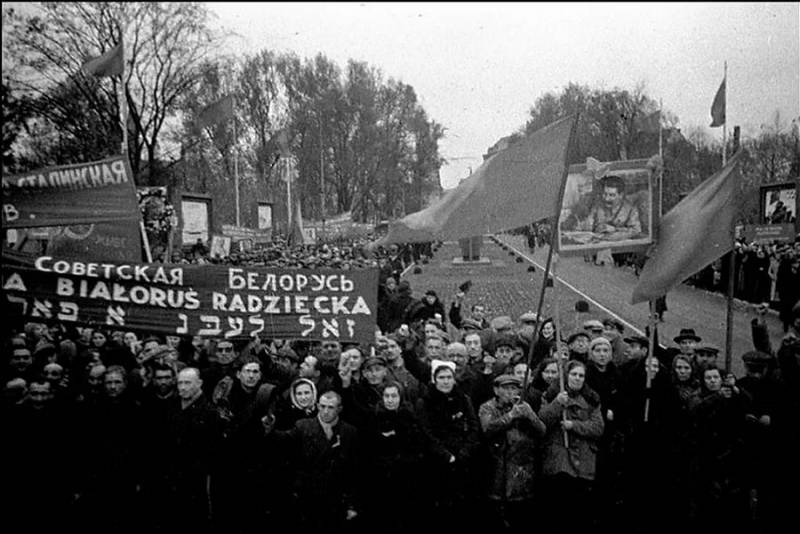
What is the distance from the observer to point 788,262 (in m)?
15.6

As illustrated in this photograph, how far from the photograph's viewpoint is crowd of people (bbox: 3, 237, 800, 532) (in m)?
4.55

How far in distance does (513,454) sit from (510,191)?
6.43 feet

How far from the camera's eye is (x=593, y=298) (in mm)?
21719

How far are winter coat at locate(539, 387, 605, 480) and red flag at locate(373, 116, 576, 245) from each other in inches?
53.6

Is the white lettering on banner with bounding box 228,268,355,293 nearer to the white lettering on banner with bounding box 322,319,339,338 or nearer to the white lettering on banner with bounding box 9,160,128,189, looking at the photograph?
the white lettering on banner with bounding box 322,319,339,338

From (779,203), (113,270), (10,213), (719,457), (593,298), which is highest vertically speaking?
(779,203)

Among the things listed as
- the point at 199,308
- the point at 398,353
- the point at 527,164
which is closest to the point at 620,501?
the point at 398,353

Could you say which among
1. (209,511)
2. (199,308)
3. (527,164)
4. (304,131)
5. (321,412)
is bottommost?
(209,511)

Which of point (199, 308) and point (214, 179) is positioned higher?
point (214, 179)

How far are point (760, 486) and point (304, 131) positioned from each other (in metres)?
46.7

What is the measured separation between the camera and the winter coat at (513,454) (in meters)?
4.64

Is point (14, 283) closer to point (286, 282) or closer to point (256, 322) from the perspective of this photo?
point (256, 322)

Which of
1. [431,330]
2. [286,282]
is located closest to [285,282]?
[286,282]

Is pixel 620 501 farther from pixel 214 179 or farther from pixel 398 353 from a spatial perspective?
pixel 214 179
